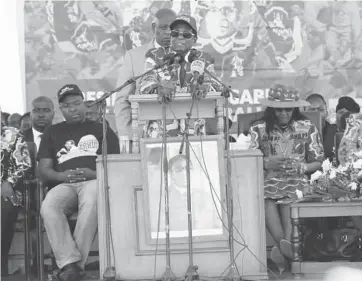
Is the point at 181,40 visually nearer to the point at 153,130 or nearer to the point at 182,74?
the point at 182,74

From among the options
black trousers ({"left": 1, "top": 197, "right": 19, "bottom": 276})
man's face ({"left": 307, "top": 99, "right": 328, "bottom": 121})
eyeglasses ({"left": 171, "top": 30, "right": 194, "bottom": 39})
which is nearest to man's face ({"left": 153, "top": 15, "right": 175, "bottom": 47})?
eyeglasses ({"left": 171, "top": 30, "right": 194, "bottom": 39})

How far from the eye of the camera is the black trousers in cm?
640

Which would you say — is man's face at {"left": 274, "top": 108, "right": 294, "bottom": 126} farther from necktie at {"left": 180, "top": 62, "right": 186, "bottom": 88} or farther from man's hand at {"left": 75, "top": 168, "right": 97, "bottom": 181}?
man's hand at {"left": 75, "top": 168, "right": 97, "bottom": 181}

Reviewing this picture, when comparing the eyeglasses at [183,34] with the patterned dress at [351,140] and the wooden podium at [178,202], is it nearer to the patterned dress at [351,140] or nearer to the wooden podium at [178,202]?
the wooden podium at [178,202]

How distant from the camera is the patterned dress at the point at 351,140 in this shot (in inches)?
261

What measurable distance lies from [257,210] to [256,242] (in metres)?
0.21

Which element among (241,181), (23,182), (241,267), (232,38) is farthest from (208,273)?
(232,38)

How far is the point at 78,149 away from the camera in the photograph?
643cm

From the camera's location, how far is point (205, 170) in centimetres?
536

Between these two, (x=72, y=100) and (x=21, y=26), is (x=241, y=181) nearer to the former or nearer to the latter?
(x=72, y=100)

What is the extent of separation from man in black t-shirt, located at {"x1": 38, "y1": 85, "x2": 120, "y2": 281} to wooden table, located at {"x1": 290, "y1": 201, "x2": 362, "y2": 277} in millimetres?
1413

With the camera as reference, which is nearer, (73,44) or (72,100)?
(72,100)

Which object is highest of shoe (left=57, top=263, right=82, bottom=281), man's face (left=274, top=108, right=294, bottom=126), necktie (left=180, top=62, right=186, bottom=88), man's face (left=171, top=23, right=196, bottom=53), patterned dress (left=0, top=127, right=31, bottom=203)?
man's face (left=171, top=23, right=196, bottom=53)

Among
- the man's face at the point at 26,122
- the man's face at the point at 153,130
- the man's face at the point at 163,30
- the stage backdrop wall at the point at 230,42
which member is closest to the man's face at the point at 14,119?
the man's face at the point at 26,122
